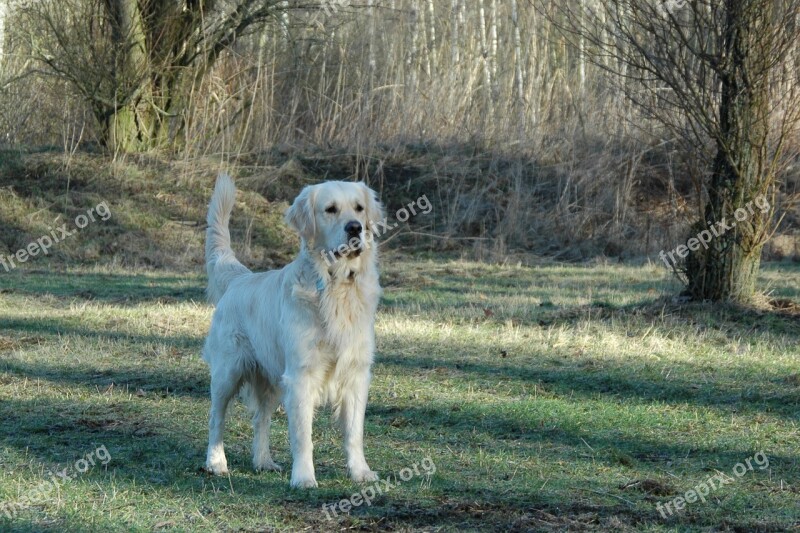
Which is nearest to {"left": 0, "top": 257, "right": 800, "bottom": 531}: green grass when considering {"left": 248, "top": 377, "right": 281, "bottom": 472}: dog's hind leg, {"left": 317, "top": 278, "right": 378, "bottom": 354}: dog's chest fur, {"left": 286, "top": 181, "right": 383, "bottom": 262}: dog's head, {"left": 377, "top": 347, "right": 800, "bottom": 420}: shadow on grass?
{"left": 377, "top": 347, "right": 800, "bottom": 420}: shadow on grass

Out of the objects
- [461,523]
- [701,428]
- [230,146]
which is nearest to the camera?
[461,523]

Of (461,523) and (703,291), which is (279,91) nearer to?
(703,291)

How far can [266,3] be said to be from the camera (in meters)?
17.3

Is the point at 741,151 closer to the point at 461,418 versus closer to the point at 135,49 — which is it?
the point at 461,418

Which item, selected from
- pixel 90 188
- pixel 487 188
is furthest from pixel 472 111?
pixel 90 188

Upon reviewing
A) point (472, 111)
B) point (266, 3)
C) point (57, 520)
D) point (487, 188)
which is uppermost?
point (266, 3)

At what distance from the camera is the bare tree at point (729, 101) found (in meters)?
9.27

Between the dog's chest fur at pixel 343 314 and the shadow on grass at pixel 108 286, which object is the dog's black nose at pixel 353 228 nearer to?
the dog's chest fur at pixel 343 314

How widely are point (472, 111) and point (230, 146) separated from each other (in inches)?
174

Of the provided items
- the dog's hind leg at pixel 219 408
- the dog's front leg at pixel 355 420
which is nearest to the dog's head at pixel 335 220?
the dog's front leg at pixel 355 420

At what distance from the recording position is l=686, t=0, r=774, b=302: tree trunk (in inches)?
366

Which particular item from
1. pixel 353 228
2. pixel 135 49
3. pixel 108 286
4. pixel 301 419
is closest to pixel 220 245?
pixel 353 228

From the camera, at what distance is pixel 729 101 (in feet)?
31.1

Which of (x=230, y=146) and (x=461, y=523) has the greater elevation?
(x=230, y=146)
